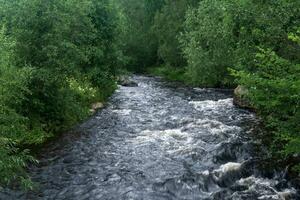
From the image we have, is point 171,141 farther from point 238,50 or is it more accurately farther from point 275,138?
point 238,50

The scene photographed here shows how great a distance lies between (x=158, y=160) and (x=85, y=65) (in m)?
17.1

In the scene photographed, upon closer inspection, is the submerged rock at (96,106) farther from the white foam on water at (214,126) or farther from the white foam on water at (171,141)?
the white foam on water at (214,126)

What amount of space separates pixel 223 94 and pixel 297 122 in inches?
957

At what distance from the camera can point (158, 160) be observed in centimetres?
1873

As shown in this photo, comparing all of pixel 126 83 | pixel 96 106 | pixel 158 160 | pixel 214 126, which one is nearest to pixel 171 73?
pixel 126 83

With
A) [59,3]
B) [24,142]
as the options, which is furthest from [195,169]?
[59,3]

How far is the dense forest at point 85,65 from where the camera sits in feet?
47.4

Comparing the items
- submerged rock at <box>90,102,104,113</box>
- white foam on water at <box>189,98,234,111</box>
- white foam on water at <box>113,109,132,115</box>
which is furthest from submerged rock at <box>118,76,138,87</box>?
white foam on water at <box>113,109,132,115</box>

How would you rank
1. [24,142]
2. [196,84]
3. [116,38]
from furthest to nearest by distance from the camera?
[196,84] < [116,38] < [24,142]

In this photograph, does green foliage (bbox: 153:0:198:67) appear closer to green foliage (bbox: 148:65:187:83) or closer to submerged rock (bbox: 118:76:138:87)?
green foliage (bbox: 148:65:187:83)

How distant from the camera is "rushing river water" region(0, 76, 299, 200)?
15203 millimetres

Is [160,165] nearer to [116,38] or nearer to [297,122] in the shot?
[297,122]

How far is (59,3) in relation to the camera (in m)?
23.6

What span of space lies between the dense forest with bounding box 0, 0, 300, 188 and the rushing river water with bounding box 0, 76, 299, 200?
1.28 meters
